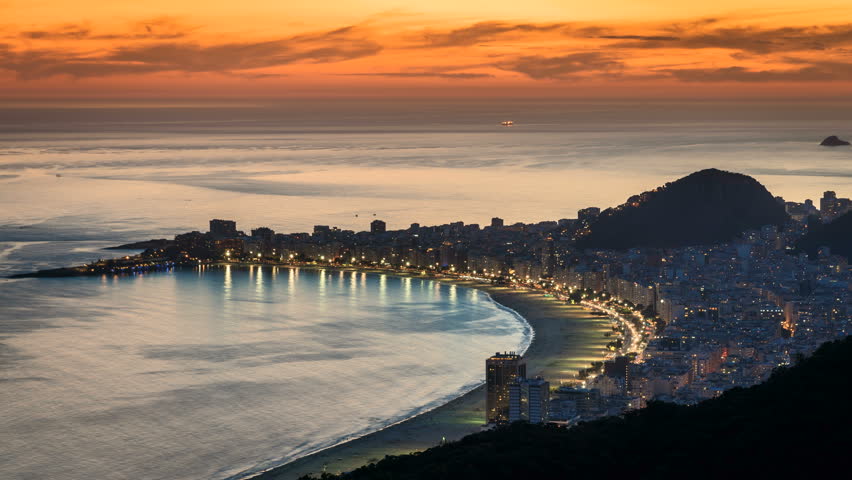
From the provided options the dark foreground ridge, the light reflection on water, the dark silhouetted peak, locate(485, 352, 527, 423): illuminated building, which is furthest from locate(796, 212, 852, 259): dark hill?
the dark silhouetted peak

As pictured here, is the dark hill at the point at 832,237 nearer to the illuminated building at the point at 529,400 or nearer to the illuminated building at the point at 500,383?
the illuminated building at the point at 500,383

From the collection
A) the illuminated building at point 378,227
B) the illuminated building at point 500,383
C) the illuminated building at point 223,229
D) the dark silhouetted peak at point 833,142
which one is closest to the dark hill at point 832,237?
the illuminated building at point 378,227

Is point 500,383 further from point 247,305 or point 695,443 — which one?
point 247,305

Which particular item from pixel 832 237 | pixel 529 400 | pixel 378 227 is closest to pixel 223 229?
pixel 378 227

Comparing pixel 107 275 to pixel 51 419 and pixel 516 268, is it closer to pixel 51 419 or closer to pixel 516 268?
pixel 516 268

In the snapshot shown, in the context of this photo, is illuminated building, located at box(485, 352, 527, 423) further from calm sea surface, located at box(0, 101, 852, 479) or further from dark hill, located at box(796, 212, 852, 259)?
dark hill, located at box(796, 212, 852, 259)

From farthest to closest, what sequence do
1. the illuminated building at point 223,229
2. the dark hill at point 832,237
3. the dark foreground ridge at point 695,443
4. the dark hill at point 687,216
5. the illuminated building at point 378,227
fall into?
the illuminated building at point 378,227
the illuminated building at point 223,229
the dark hill at point 687,216
the dark hill at point 832,237
the dark foreground ridge at point 695,443

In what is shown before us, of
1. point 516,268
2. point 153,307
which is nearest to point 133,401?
point 153,307
